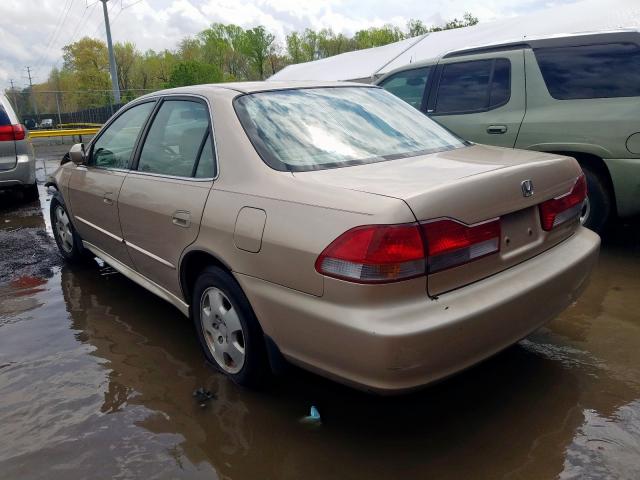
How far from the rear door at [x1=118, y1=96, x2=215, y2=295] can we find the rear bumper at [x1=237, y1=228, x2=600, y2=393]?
667mm

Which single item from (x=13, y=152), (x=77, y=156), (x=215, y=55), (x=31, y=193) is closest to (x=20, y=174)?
(x=13, y=152)

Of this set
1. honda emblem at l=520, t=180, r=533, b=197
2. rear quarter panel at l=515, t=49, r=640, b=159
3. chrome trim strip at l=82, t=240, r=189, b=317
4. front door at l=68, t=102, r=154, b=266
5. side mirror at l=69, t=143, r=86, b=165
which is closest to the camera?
honda emblem at l=520, t=180, r=533, b=197

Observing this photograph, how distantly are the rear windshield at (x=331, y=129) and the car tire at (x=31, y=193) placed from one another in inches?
290

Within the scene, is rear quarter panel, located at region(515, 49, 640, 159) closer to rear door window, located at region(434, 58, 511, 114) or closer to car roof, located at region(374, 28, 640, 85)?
car roof, located at region(374, 28, 640, 85)

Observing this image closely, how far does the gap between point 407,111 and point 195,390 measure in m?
2.08

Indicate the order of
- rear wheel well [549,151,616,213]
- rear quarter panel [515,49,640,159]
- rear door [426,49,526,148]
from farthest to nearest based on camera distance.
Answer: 1. rear door [426,49,526,148]
2. rear wheel well [549,151,616,213]
3. rear quarter panel [515,49,640,159]

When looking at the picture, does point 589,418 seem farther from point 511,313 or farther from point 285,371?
point 285,371

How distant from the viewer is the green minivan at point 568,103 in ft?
14.6

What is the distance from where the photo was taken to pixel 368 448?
7.73 ft

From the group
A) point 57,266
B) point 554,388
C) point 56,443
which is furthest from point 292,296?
point 57,266

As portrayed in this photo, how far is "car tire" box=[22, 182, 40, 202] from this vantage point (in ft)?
29.5

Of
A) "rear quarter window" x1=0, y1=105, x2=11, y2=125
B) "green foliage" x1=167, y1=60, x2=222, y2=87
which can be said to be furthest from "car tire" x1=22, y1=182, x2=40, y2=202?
"green foliage" x1=167, y1=60, x2=222, y2=87

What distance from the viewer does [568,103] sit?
15.6ft

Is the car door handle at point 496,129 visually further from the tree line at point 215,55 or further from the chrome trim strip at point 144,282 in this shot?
the tree line at point 215,55
